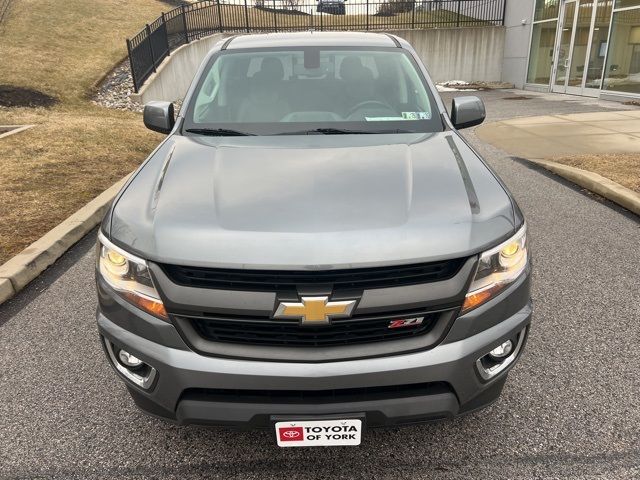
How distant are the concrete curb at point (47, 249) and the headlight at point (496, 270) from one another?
10.9 feet

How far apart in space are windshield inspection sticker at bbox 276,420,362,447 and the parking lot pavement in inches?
5.2

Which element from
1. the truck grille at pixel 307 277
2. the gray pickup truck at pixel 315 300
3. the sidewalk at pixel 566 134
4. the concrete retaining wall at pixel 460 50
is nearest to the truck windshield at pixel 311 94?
the gray pickup truck at pixel 315 300

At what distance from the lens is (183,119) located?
2.96 meters

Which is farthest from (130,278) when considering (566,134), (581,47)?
(581,47)

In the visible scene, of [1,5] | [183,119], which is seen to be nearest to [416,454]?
[183,119]

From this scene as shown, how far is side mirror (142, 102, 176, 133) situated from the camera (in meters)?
3.13

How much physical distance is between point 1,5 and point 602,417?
23.1 m

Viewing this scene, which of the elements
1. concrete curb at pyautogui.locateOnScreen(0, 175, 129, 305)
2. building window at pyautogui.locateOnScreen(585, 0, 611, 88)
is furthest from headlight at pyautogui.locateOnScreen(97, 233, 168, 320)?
building window at pyautogui.locateOnScreen(585, 0, 611, 88)

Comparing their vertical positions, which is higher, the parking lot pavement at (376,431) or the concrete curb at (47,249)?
the concrete curb at (47,249)

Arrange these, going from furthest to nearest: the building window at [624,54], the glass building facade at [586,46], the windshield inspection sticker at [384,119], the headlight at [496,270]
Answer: the glass building facade at [586,46] < the building window at [624,54] < the windshield inspection sticker at [384,119] < the headlight at [496,270]

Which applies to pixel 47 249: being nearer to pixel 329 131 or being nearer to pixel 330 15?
pixel 329 131

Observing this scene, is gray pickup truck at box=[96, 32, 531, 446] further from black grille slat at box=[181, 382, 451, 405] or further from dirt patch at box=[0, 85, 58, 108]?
dirt patch at box=[0, 85, 58, 108]

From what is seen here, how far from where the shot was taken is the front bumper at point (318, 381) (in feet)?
5.55

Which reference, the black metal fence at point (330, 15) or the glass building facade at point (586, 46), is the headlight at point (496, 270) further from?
the black metal fence at point (330, 15)
